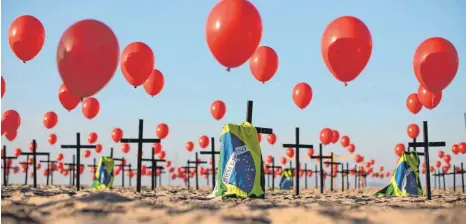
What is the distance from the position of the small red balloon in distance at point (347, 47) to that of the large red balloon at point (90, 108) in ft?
23.3

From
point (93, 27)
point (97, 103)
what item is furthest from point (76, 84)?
point (97, 103)

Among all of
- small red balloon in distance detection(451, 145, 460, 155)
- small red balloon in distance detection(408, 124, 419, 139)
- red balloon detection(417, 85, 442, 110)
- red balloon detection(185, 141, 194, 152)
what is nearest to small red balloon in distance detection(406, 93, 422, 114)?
red balloon detection(417, 85, 442, 110)

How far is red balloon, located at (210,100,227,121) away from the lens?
43.9ft

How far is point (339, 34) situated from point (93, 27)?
12.4 feet

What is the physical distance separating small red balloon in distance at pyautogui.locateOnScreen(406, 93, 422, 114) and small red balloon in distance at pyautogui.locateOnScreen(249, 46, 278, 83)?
4.74 meters

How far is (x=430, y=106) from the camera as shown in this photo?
11.1 m

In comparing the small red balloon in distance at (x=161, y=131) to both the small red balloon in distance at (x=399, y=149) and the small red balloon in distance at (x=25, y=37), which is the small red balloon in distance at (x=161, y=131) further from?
the small red balloon in distance at (x=399, y=149)

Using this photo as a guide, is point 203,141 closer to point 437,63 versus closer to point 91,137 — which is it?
point 91,137

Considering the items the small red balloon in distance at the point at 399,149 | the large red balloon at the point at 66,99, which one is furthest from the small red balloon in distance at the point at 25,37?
the small red balloon in distance at the point at 399,149

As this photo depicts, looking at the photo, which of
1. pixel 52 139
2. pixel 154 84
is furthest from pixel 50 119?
pixel 52 139

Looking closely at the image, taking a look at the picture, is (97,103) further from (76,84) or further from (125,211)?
(125,211)

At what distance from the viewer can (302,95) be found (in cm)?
1170

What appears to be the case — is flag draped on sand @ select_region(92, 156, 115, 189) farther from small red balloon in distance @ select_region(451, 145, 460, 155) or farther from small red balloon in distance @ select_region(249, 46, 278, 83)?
small red balloon in distance @ select_region(451, 145, 460, 155)

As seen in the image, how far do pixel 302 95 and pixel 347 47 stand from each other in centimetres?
409
